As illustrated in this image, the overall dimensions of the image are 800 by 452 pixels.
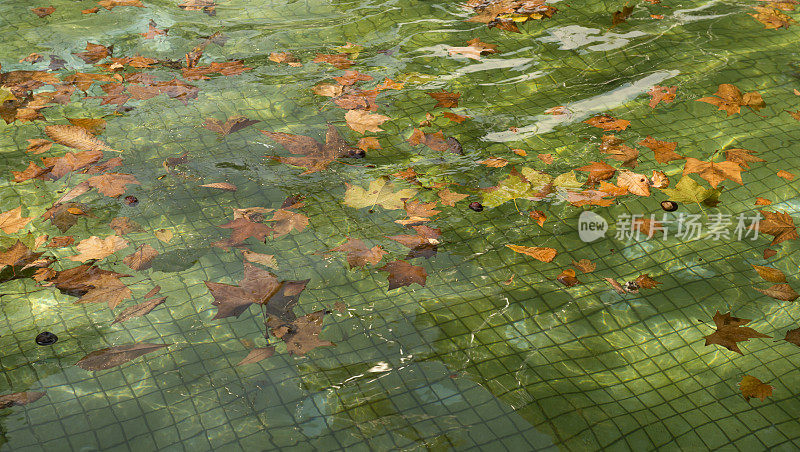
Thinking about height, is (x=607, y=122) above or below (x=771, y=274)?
above

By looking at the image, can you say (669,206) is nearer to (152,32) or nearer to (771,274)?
(771,274)

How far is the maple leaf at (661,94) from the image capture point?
11.8ft

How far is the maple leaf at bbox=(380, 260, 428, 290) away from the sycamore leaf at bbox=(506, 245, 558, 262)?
1.46ft

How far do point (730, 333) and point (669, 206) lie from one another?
769mm

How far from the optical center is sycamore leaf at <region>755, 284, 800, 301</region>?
7.88ft

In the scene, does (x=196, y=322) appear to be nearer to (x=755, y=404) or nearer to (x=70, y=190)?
(x=70, y=190)

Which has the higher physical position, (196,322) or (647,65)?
(647,65)

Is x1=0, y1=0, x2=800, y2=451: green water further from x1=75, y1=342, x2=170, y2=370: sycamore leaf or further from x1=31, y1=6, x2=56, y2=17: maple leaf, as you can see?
x1=31, y1=6, x2=56, y2=17: maple leaf

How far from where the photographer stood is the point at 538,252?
8.57ft

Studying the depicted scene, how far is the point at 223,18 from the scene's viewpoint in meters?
4.68

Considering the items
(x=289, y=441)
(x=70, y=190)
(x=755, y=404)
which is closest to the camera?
(x=289, y=441)

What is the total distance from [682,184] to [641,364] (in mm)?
1197

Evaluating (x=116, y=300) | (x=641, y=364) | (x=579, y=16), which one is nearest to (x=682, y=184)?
(x=641, y=364)

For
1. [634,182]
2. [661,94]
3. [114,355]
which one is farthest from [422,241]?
[661,94]
